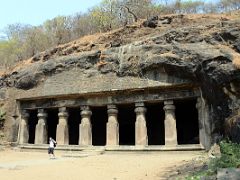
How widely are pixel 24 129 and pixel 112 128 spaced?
574 centimetres

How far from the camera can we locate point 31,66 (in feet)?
64.6

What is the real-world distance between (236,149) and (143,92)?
8.32m

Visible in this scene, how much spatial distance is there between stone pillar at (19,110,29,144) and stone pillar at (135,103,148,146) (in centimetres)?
697

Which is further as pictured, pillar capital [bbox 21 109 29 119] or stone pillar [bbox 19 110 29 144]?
pillar capital [bbox 21 109 29 119]

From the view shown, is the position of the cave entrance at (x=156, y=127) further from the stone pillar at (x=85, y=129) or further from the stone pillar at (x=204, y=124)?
the stone pillar at (x=204, y=124)

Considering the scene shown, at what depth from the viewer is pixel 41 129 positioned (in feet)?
59.7

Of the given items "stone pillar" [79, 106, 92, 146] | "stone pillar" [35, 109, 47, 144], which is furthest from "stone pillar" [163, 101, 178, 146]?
"stone pillar" [35, 109, 47, 144]

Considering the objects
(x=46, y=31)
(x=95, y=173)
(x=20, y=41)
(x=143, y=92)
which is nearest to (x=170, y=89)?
(x=143, y=92)

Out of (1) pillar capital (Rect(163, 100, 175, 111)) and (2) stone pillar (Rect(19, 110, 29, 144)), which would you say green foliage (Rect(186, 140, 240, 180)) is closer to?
(1) pillar capital (Rect(163, 100, 175, 111))

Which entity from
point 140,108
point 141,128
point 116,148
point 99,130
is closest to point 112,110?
point 140,108

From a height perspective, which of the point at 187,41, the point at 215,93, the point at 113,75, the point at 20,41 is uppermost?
the point at 20,41

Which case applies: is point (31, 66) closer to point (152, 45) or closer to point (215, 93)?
point (152, 45)

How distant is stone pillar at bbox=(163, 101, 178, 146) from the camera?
14844mm

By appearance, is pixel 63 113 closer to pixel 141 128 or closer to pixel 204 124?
pixel 141 128
